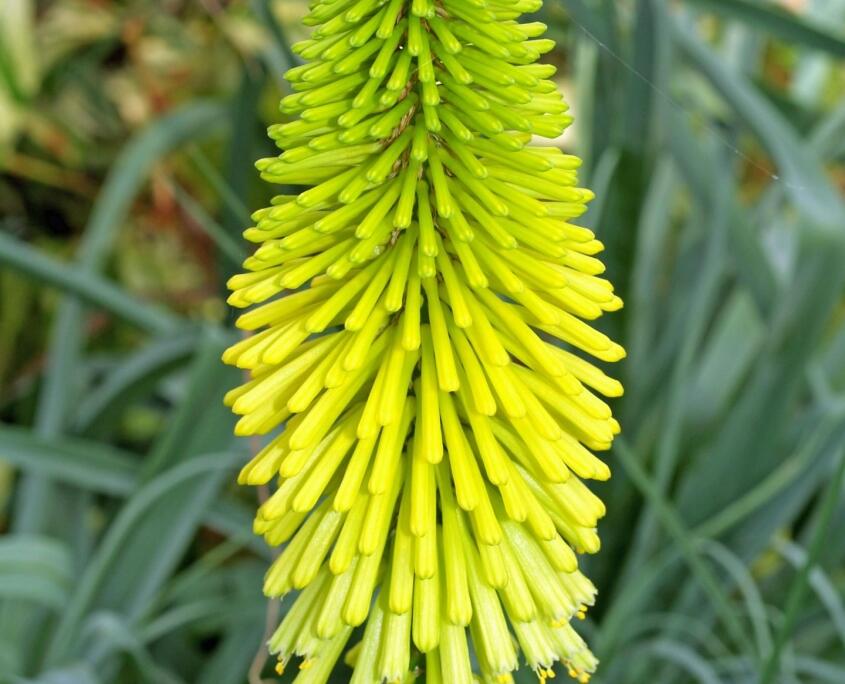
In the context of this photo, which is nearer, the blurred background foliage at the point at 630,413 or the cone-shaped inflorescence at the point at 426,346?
the cone-shaped inflorescence at the point at 426,346

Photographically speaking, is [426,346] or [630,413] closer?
[426,346]

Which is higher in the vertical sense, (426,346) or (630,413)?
(426,346)

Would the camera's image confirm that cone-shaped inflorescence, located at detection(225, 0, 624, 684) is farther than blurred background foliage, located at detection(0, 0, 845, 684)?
No

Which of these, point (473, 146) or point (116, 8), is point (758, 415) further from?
point (116, 8)
